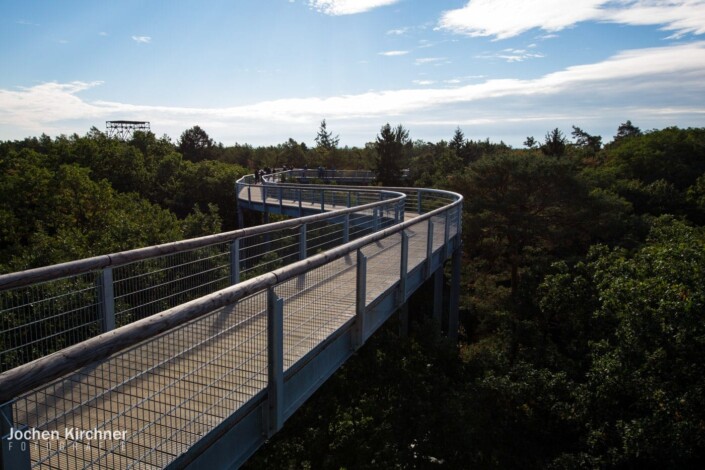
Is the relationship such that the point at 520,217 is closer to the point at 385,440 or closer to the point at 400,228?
the point at 385,440

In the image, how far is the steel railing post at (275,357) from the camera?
3.62m

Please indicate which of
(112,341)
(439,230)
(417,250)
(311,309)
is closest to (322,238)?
(439,230)

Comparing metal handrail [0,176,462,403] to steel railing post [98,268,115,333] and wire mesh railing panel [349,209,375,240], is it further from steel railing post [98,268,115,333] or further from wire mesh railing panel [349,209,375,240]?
wire mesh railing panel [349,209,375,240]

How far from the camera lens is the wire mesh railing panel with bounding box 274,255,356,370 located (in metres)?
4.44

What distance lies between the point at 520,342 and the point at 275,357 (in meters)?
13.7

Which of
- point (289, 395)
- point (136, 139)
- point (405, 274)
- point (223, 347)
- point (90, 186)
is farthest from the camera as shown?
point (136, 139)

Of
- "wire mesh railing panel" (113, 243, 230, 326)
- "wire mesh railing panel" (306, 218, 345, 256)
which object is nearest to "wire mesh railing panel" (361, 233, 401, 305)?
"wire mesh railing panel" (113, 243, 230, 326)

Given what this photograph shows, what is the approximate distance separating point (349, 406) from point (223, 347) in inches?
334

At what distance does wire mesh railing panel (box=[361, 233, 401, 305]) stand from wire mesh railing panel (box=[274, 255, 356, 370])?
22.6 inches

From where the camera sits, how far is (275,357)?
3.72m

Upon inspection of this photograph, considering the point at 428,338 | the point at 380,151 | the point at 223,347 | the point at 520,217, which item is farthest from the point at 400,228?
the point at 380,151

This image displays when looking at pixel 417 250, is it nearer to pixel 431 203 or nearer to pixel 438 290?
pixel 438 290

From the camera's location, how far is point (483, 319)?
1952 centimetres

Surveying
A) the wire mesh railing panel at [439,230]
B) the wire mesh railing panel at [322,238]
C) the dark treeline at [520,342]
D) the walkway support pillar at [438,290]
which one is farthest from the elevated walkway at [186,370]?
the walkway support pillar at [438,290]
